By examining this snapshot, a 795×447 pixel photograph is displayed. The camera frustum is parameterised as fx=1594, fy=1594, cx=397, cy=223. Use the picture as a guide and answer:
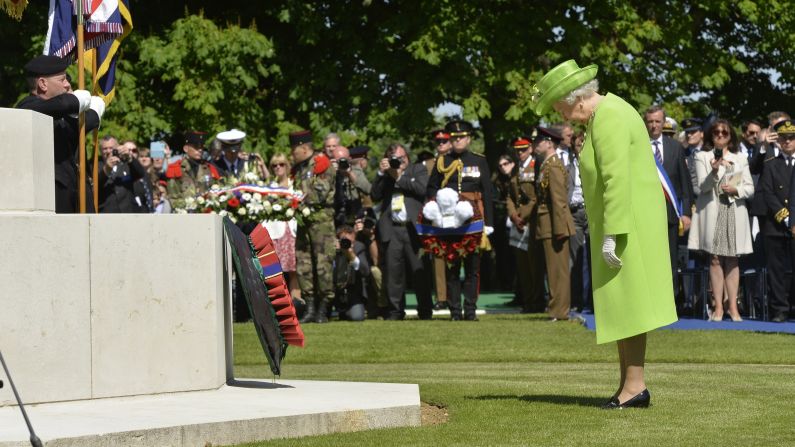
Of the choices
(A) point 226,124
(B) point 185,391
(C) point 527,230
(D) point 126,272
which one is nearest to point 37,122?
(D) point 126,272

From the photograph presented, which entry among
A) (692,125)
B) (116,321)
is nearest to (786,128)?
(692,125)

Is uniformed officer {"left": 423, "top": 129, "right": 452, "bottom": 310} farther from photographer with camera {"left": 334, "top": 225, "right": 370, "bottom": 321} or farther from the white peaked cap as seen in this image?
the white peaked cap

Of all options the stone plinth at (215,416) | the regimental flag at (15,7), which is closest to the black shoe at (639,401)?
the stone plinth at (215,416)

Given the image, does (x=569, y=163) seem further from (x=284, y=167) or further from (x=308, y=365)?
(x=308, y=365)

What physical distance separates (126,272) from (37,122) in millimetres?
1085

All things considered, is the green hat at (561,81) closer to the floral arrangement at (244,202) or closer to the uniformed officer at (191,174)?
the floral arrangement at (244,202)

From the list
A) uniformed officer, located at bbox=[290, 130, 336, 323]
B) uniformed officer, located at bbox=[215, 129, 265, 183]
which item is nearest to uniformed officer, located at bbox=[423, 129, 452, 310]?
uniformed officer, located at bbox=[290, 130, 336, 323]

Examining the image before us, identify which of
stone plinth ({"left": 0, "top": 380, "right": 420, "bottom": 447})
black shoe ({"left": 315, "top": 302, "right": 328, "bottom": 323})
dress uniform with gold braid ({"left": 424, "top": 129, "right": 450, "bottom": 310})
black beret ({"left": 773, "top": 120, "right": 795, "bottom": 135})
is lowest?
stone plinth ({"left": 0, "top": 380, "right": 420, "bottom": 447})

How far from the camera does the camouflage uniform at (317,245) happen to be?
63.6 feet

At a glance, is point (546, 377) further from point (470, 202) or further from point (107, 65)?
point (470, 202)

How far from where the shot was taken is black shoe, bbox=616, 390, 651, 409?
9.84 meters

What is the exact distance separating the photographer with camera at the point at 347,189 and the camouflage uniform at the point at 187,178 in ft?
5.01

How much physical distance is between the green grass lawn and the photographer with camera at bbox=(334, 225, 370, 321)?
82 cm

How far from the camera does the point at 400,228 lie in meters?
20.6
